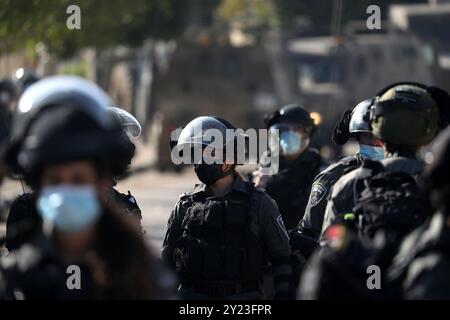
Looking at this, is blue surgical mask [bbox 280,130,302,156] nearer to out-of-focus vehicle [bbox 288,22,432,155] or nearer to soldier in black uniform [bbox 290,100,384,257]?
soldier in black uniform [bbox 290,100,384,257]

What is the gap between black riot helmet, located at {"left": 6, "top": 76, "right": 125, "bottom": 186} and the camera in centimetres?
400

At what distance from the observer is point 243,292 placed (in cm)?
703

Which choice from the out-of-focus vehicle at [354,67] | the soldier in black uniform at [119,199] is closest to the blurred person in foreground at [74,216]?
the soldier in black uniform at [119,199]

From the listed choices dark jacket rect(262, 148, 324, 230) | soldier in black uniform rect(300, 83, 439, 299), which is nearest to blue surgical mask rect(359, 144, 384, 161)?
dark jacket rect(262, 148, 324, 230)

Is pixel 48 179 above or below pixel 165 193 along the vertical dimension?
above

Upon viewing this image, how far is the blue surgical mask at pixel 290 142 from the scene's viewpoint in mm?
10031

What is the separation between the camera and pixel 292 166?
32.2 ft

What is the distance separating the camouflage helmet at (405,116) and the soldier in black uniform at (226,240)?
1.23 meters

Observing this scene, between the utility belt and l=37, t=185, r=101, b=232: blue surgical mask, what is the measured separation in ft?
9.78

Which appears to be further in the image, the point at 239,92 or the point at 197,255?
the point at 239,92

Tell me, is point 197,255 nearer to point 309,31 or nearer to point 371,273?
point 371,273

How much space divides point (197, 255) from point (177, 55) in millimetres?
28621

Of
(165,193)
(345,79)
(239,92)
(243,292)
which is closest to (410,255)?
(243,292)
